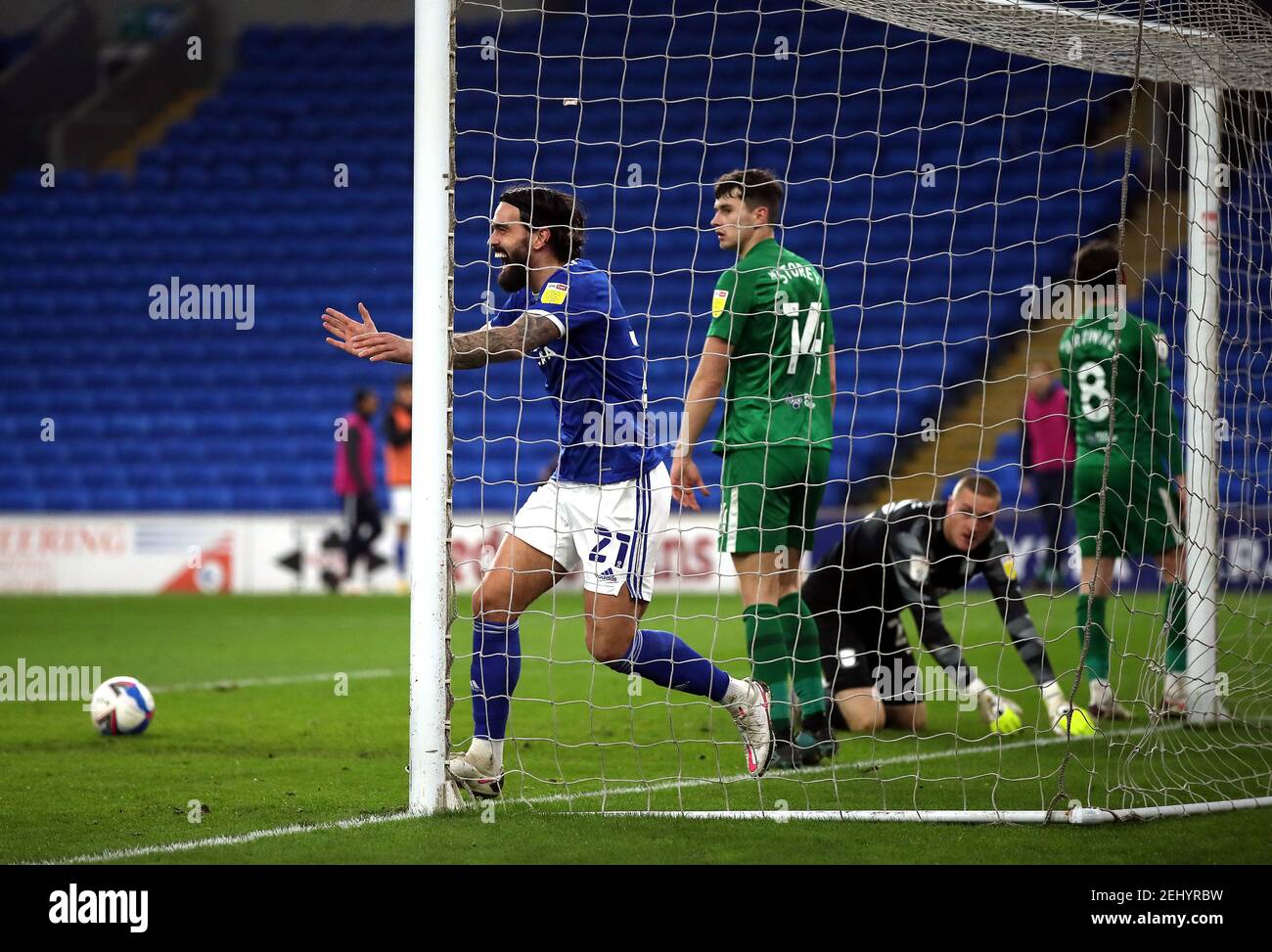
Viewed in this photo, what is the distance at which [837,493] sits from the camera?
15.8m

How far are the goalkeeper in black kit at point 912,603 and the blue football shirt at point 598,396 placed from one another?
1370mm

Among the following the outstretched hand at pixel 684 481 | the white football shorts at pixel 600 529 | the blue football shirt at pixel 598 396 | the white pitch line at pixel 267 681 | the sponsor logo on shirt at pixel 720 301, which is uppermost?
the sponsor logo on shirt at pixel 720 301

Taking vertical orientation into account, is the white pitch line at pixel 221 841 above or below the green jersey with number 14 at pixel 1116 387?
below

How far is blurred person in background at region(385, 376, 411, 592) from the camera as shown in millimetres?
14484

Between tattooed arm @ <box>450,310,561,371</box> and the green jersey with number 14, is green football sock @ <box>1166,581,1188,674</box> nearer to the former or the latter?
the green jersey with number 14

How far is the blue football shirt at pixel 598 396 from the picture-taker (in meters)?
4.98

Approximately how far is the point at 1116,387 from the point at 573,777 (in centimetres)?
300

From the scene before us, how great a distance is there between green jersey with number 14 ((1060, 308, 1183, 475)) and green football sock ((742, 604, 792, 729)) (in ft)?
6.19

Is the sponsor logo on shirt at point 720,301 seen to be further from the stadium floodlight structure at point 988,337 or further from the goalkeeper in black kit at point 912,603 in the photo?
the goalkeeper in black kit at point 912,603

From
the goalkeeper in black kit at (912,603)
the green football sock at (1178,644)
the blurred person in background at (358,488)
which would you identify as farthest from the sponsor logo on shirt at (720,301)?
the blurred person in background at (358,488)

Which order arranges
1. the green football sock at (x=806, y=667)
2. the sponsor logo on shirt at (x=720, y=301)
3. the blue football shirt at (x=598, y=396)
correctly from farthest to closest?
the green football sock at (x=806, y=667) < the sponsor logo on shirt at (x=720, y=301) < the blue football shirt at (x=598, y=396)

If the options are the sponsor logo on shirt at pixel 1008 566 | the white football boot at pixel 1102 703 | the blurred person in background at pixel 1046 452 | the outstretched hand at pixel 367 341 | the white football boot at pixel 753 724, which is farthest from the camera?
the blurred person in background at pixel 1046 452

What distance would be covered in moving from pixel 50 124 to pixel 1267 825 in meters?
20.9

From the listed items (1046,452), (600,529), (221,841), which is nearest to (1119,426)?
(600,529)
